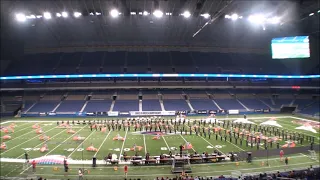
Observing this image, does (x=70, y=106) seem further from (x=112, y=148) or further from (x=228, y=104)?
(x=228, y=104)

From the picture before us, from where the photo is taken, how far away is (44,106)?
44.7 m

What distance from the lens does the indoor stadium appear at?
16297 mm

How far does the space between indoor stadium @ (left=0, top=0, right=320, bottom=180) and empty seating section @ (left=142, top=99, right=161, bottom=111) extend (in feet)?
0.64

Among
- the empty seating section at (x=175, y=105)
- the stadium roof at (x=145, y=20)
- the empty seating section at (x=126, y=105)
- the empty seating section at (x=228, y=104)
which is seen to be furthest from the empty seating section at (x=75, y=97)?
the empty seating section at (x=228, y=104)

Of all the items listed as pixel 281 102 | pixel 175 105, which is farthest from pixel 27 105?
pixel 281 102

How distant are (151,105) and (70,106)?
47.4 feet

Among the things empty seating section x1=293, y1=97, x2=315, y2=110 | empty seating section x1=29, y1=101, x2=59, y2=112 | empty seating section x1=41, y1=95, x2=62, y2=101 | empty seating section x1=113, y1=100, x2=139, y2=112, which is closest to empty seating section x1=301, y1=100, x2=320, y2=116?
empty seating section x1=293, y1=97, x2=315, y2=110

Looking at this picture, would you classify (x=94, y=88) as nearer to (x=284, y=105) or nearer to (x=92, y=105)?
(x=92, y=105)

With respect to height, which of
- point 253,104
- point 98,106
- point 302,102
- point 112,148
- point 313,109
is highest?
point 302,102

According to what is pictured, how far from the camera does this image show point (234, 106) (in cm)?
4559

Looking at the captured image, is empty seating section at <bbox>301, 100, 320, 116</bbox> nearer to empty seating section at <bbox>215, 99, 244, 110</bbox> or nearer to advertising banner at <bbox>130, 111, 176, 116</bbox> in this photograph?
empty seating section at <bbox>215, 99, 244, 110</bbox>

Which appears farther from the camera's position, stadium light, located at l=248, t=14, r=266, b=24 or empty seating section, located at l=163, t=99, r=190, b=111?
empty seating section, located at l=163, t=99, r=190, b=111

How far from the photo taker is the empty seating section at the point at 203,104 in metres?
44.6

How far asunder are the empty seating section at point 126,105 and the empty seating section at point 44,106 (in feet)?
36.8
